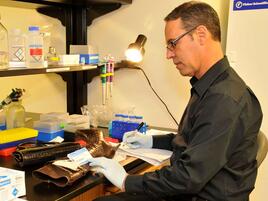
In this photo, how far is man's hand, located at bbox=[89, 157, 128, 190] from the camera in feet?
3.90

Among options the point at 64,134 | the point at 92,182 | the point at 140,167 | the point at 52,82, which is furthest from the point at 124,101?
the point at 92,182

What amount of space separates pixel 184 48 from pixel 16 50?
2.53ft

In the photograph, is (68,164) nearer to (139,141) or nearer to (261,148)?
(139,141)

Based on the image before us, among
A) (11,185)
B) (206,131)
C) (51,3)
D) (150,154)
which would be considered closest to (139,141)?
(150,154)

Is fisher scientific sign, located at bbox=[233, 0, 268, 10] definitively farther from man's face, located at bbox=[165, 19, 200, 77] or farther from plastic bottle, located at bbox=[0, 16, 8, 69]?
plastic bottle, located at bbox=[0, 16, 8, 69]

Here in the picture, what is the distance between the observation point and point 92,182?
116 centimetres

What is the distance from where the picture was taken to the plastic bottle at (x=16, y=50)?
147 cm

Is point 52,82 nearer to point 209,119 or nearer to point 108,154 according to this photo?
point 108,154

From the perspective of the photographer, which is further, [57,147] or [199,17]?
[57,147]

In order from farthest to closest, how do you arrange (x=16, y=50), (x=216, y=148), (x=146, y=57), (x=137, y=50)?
1. (x=146, y=57)
2. (x=137, y=50)
3. (x=16, y=50)
4. (x=216, y=148)

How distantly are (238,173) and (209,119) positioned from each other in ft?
0.76

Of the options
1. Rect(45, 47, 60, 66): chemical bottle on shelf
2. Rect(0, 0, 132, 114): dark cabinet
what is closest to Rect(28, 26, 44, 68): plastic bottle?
Rect(45, 47, 60, 66): chemical bottle on shelf

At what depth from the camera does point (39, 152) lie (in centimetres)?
130

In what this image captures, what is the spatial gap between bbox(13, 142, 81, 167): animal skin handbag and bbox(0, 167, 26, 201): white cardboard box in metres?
0.20
